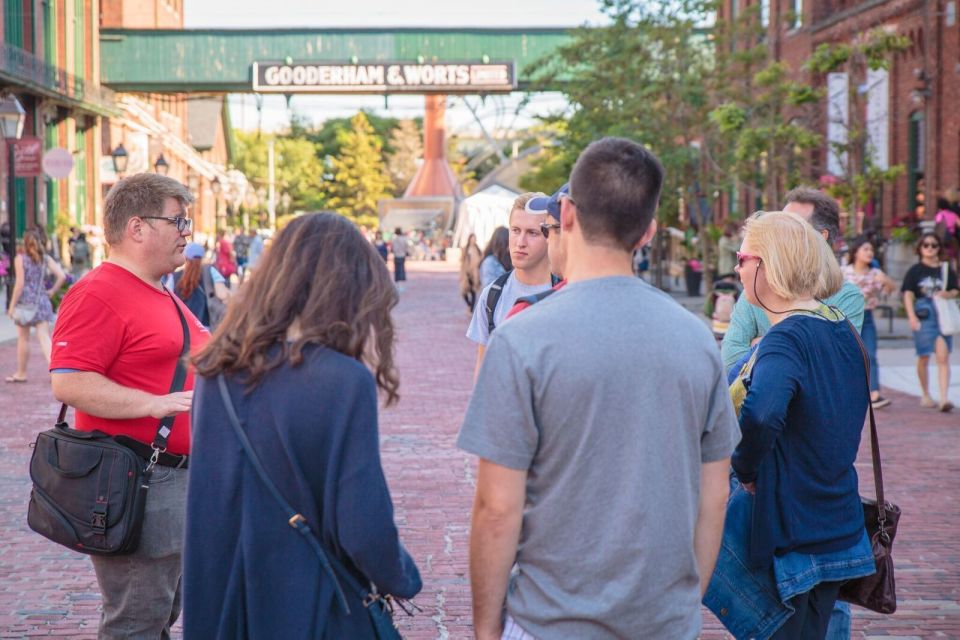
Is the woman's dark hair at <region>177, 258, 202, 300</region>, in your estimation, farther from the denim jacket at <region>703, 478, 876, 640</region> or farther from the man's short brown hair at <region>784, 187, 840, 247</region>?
the denim jacket at <region>703, 478, 876, 640</region>

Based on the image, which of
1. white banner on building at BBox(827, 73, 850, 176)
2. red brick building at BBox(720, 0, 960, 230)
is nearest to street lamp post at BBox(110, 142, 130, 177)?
red brick building at BBox(720, 0, 960, 230)

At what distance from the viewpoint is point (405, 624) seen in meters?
5.86

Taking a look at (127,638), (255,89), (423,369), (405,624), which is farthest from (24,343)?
(255,89)

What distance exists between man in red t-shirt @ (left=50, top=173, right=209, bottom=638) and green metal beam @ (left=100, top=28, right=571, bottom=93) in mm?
40012

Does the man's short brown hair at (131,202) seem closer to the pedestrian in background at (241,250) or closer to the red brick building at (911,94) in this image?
the red brick building at (911,94)

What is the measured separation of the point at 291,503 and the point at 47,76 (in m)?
34.5

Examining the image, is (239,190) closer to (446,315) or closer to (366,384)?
(446,315)

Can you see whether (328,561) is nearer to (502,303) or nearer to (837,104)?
(502,303)

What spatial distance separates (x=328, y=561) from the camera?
289 cm

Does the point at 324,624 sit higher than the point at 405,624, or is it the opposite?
the point at 324,624

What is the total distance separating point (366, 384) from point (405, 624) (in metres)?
3.26

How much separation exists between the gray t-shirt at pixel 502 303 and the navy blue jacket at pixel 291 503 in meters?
2.95

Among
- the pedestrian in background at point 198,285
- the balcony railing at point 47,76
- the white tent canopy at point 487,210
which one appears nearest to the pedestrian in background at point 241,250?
the balcony railing at point 47,76

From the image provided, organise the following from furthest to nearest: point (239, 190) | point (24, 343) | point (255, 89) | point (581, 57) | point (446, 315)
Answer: point (239, 190) → point (255, 89) → point (581, 57) → point (446, 315) → point (24, 343)
